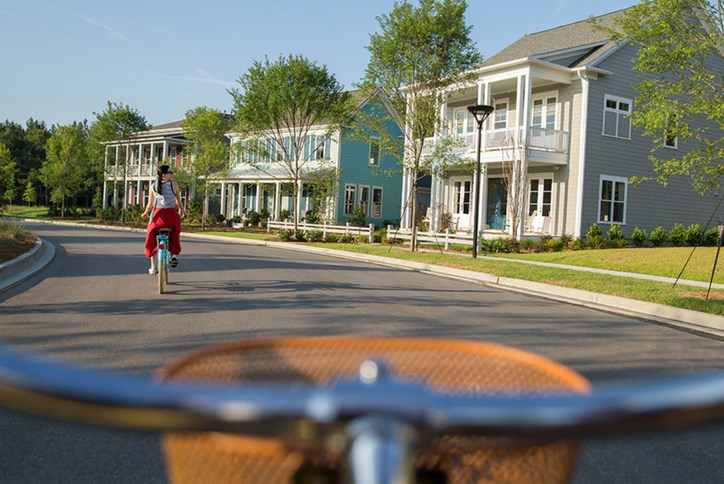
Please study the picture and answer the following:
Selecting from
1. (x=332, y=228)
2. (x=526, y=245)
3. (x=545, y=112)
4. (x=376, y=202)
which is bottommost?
(x=526, y=245)

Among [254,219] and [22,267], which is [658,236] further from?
[254,219]

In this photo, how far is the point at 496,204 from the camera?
29.3 m

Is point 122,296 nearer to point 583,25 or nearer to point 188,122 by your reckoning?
point 583,25

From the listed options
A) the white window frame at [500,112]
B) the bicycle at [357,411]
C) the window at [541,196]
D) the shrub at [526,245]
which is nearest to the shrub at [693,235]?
the window at [541,196]

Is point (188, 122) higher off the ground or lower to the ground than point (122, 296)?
higher

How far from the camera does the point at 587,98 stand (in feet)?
85.4

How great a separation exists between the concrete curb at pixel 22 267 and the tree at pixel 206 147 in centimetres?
2410

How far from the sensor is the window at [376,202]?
4138 centimetres

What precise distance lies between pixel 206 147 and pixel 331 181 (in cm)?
927

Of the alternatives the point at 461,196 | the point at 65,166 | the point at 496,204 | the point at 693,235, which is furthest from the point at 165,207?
the point at 65,166

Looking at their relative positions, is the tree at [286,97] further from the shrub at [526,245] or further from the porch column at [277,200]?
the shrub at [526,245]

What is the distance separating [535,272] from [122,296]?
951 cm

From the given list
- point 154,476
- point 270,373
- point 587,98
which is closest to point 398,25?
point 587,98

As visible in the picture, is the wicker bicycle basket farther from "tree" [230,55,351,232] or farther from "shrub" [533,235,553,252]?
"tree" [230,55,351,232]
